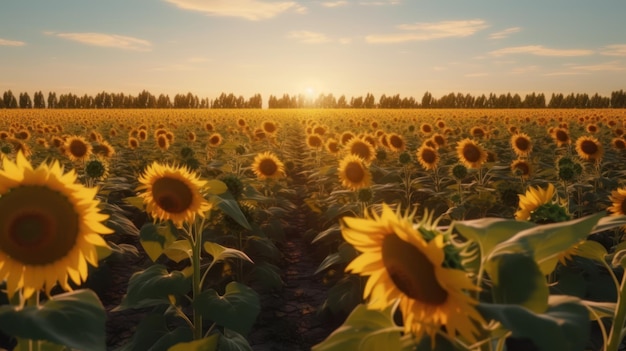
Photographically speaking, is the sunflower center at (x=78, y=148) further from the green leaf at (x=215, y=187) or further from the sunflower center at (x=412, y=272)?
the sunflower center at (x=412, y=272)

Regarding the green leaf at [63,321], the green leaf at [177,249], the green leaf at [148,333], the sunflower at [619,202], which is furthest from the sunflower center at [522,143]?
the green leaf at [63,321]

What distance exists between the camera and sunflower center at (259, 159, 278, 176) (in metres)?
8.68

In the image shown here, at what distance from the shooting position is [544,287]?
134 cm

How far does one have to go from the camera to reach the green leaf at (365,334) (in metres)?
1.48

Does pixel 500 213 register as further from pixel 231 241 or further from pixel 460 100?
pixel 460 100

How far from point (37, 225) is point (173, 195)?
6.40ft

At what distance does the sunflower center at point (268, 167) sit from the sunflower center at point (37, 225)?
21.8ft

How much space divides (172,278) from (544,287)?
2.54m

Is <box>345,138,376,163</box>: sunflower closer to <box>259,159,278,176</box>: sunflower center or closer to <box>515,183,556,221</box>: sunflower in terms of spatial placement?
<box>259,159,278,176</box>: sunflower center

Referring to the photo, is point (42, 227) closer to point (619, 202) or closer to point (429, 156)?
point (619, 202)

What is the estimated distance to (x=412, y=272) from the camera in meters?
1.45

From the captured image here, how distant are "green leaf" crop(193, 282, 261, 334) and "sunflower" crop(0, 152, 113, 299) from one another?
1.42m

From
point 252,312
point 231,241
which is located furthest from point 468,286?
point 231,241

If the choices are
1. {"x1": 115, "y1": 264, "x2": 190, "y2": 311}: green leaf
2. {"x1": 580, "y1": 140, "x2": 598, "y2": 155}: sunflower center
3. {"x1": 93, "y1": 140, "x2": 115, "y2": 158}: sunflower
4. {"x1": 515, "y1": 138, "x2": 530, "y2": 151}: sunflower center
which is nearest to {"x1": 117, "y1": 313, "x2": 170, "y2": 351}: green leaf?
{"x1": 115, "y1": 264, "x2": 190, "y2": 311}: green leaf
